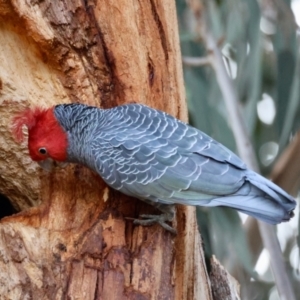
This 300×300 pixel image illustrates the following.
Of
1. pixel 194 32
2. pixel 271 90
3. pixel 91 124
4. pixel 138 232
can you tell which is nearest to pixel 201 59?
pixel 194 32

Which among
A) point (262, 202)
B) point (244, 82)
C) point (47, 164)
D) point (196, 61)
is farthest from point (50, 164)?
point (244, 82)

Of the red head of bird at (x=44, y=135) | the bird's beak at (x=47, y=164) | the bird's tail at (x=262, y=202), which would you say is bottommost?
the bird's tail at (x=262, y=202)

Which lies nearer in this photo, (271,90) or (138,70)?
(138,70)

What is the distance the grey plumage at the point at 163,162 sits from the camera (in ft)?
4.56

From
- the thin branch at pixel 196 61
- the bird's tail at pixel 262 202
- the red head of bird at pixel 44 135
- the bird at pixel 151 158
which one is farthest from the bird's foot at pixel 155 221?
the thin branch at pixel 196 61

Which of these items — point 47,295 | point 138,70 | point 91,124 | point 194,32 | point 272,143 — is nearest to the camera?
point 47,295

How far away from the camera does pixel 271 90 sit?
2.52m

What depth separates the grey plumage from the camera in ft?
4.56

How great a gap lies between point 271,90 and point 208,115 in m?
0.45

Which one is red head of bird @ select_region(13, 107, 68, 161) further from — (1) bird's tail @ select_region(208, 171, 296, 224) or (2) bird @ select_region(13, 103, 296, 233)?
(1) bird's tail @ select_region(208, 171, 296, 224)

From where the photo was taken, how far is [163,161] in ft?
4.72

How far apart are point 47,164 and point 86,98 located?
21cm

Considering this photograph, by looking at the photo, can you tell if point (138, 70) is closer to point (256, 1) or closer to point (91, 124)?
point (91, 124)

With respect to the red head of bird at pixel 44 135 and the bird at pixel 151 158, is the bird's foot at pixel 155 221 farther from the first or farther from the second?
the red head of bird at pixel 44 135
